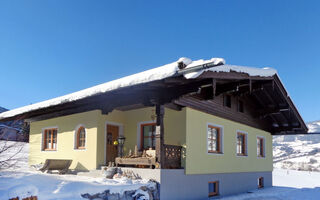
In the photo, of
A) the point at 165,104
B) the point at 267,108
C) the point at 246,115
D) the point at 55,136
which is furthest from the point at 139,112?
the point at 267,108

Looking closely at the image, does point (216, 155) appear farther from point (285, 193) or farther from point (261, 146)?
point (261, 146)

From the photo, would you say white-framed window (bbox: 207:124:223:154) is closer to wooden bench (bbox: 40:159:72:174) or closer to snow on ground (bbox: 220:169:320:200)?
snow on ground (bbox: 220:169:320:200)

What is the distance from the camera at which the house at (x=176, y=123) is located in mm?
8734

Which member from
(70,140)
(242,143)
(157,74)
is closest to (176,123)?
(157,74)

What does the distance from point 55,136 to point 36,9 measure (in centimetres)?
620

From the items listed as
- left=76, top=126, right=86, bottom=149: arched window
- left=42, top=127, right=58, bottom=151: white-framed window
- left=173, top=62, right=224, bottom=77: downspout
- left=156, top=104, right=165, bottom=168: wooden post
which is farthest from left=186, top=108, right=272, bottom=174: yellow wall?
left=42, top=127, right=58, bottom=151: white-framed window

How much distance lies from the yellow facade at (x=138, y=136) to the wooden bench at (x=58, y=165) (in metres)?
0.30

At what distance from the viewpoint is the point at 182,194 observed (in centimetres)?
955

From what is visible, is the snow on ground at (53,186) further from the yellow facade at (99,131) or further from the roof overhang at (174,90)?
the yellow facade at (99,131)

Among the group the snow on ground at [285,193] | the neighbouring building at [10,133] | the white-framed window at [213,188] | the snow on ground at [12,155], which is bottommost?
the snow on ground at [285,193]

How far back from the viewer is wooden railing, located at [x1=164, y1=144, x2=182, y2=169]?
9.10m

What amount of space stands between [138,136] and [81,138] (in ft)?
7.75

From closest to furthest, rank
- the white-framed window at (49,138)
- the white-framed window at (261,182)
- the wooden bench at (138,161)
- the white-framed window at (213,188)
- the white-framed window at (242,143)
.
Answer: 1. the wooden bench at (138,161)
2. the white-framed window at (213,188)
3. the white-framed window at (49,138)
4. the white-framed window at (242,143)
5. the white-framed window at (261,182)

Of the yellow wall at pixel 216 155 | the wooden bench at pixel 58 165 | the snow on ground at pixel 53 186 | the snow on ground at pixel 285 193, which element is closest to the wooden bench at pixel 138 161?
the snow on ground at pixel 53 186
